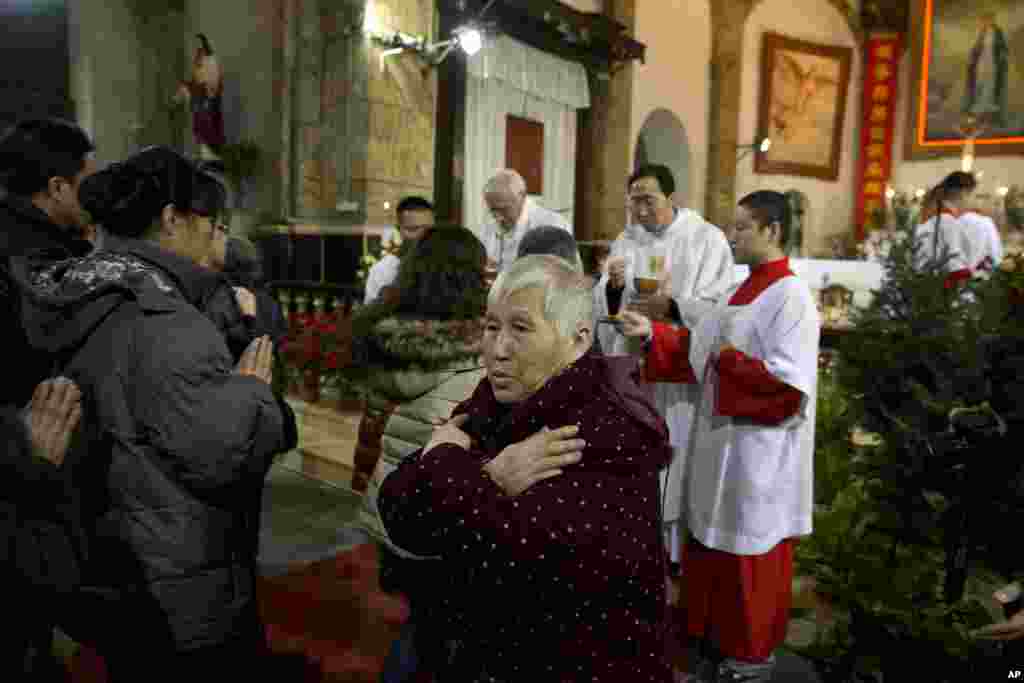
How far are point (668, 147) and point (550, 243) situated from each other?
11.4 meters

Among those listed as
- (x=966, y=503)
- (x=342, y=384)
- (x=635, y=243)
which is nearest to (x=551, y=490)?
(x=966, y=503)

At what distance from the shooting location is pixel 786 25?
1484cm

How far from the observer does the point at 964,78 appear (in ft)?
51.6

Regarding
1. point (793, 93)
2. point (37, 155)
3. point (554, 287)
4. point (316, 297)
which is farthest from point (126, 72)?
point (793, 93)

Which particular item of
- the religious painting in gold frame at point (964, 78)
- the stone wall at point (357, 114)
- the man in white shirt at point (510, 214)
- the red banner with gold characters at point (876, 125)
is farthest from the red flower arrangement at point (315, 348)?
the red banner with gold characters at point (876, 125)

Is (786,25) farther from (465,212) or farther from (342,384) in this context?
(342,384)

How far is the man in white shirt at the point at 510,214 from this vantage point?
14.1 feet

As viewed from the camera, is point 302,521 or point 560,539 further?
point 302,521

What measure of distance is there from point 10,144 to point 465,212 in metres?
7.39

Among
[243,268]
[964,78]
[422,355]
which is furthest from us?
[964,78]

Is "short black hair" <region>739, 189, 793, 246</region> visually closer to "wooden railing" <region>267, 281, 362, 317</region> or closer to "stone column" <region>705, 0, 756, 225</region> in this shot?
"wooden railing" <region>267, 281, 362, 317</region>

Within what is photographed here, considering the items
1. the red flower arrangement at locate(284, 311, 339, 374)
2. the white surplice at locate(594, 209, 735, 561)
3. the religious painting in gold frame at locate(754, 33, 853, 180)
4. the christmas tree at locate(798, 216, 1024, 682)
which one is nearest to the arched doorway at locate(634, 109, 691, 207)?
the religious painting in gold frame at locate(754, 33, 853, 180)

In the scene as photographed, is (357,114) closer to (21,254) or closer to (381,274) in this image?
(381,274)

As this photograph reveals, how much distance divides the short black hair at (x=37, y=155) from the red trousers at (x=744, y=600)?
251cm
